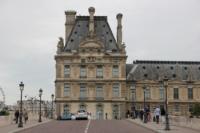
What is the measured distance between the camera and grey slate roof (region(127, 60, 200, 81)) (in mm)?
108812

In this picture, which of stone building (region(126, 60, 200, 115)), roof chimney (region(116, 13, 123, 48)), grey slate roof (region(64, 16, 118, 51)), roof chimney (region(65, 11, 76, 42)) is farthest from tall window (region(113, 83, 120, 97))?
roof chimney (region(65, 11, 76, 42))

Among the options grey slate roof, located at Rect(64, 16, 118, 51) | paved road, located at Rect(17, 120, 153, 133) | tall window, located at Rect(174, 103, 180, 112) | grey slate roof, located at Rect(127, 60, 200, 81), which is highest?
grey slate roof, located at Rect(64, 16, 118, 51)

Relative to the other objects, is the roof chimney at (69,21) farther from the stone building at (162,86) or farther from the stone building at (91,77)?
the stone building at (162,86)

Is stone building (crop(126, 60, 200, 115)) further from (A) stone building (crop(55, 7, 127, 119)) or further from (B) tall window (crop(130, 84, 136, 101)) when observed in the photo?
(A) stone building (crop(55, 7, 127, 119))

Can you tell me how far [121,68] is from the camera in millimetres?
102250

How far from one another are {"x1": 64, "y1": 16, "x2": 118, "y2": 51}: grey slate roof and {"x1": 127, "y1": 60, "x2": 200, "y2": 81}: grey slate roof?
884cm

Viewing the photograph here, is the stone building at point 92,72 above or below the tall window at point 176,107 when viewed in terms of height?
above

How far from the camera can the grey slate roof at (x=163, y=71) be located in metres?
109

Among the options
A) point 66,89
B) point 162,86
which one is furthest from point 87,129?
point 162,86

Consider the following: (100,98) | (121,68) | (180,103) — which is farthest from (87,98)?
(180,103)

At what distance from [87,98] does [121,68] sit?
8611 mm

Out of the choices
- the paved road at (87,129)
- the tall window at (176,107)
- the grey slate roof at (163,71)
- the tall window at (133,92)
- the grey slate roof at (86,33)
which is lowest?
the paved road at (87,129)

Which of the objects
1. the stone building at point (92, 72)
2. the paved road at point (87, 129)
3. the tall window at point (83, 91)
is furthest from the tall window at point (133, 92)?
the paved road at point (87, 129)

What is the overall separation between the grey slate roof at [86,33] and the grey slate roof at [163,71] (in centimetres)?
884
